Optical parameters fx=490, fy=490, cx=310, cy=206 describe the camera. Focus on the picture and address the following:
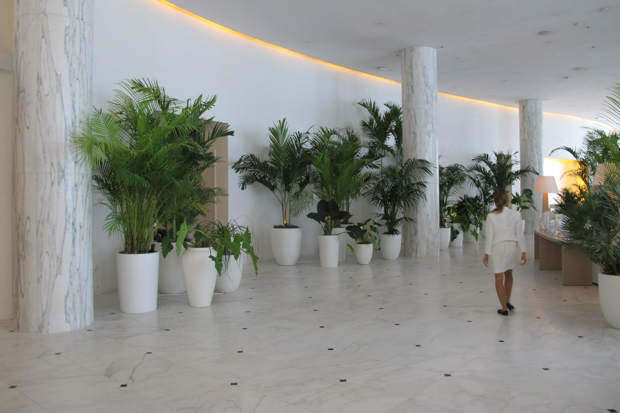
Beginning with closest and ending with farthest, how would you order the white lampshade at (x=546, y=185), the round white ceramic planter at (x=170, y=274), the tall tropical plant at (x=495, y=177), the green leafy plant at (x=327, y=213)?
1. the round white ceramic planter at (x=170, y=274)
2. the green leafy plant at (x=327, y=213)
3. the white lampshade at (x=546, y=185)
4. the tall tropical plant at (x=495, y=177)

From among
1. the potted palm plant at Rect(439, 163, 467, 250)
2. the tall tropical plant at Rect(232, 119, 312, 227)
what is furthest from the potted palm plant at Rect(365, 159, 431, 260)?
the potted palm plant at Rect(439, 163, 467, 250)

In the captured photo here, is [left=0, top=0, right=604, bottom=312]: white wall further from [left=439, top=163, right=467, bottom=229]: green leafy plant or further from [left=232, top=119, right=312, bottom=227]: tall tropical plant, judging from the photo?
[left=439, top=163, right=467, bottom=229]: green leafy plant

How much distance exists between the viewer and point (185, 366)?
4.08m

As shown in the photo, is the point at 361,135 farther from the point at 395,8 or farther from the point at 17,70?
the point at 17,70

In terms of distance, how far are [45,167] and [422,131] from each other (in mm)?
7886

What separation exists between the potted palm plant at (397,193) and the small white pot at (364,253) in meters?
0.77

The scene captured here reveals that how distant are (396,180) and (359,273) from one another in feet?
9.06

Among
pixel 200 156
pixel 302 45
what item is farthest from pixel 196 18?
pixel 200 156

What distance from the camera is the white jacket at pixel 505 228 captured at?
5.61 metres

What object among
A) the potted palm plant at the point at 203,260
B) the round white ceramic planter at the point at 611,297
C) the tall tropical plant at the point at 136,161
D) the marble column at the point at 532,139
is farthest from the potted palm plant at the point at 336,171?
the marble column at the point at 532,139

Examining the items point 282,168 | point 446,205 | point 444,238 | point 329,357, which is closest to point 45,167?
point 329,357

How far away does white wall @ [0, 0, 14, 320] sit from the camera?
18.9 ft

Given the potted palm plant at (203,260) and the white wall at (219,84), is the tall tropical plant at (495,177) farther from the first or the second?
the potted palm plant at (203,260)

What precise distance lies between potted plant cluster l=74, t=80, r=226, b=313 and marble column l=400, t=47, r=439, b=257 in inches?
236
